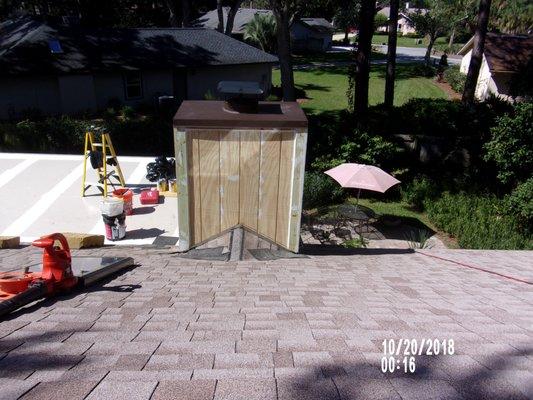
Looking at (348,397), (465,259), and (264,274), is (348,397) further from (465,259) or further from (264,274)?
(465,259)

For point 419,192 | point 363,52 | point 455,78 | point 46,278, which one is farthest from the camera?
point 455,78

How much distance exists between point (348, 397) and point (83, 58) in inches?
1035

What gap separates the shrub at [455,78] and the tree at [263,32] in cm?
1729

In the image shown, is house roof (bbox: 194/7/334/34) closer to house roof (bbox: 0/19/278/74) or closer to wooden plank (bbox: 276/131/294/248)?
house roof (bbox: 0/19/278/74)

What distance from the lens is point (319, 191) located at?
589 inches

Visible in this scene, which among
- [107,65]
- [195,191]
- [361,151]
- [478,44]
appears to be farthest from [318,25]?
[195,191]

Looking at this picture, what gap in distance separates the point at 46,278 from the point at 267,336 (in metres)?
2.29

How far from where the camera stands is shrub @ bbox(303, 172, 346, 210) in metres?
14.8

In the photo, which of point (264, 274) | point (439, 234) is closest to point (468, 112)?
point (439, 234)

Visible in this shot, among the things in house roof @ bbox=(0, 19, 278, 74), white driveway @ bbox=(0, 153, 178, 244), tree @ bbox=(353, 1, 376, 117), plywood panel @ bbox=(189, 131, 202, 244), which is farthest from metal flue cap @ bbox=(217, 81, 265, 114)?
house roof @ bbox=(0, 19, 278, 74)

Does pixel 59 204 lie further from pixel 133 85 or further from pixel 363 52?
pixel 133 85

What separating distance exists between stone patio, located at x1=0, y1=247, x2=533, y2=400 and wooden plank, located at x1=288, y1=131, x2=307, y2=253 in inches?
51.2

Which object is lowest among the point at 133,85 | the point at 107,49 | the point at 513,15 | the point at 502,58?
the point at 133,85

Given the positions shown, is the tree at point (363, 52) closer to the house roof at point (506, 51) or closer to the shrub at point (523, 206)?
the shrub at point (523, 206)
